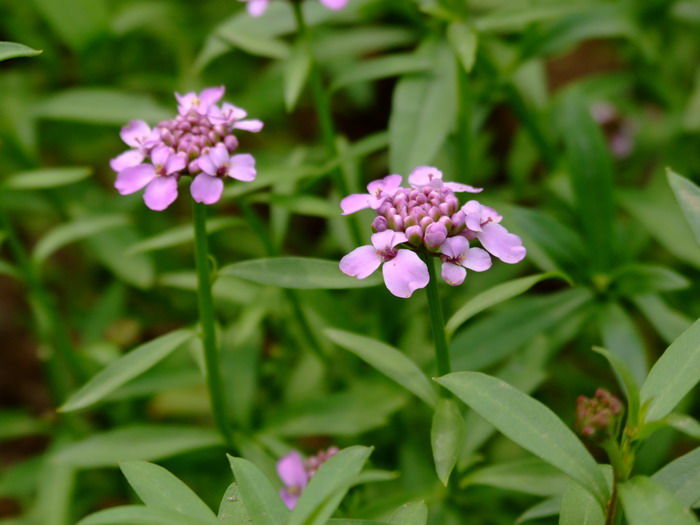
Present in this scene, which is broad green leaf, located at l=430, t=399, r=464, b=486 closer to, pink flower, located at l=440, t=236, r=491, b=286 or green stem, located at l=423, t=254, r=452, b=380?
green stem, located at l=423, t=254, r=452, b=380

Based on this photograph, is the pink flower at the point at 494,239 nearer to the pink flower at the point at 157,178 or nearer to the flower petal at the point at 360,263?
the flower petal at the point at 360,263

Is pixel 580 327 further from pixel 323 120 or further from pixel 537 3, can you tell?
pixel 537 3

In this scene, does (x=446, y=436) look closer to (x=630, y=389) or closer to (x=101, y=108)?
(x=630, y=389)

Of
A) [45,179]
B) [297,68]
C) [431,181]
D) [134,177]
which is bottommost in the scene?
[431,181]

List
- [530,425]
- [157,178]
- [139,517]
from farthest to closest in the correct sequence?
[157,178] → [530,425] → [139,517]

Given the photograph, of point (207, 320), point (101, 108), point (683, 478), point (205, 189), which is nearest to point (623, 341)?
point (683, 478)

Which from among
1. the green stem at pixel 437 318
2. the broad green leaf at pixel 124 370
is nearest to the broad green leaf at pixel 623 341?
the green stem at pixel 437 318

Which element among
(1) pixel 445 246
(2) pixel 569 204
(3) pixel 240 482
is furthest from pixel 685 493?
(2) pixel 569 204
